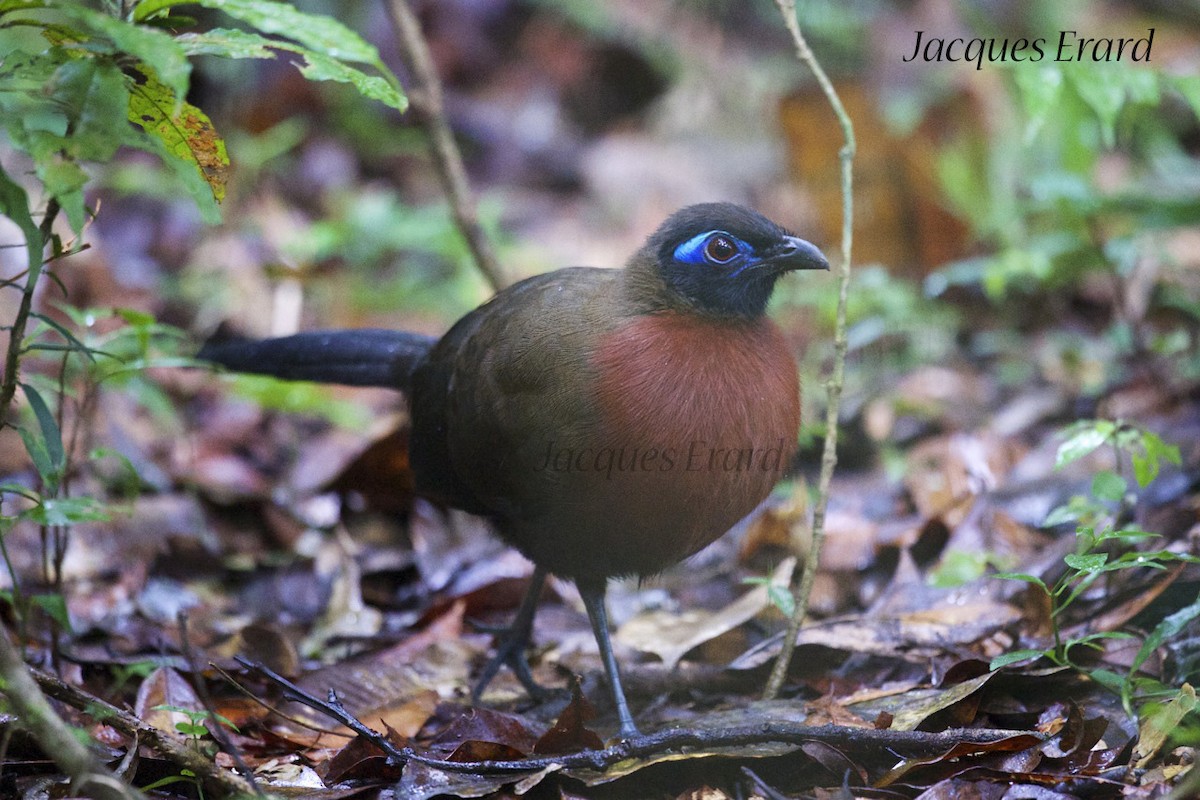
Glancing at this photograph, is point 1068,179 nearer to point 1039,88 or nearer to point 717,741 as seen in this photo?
point 1039,88

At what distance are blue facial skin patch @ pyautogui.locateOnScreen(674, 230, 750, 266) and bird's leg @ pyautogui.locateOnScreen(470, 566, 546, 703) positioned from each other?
1191mm

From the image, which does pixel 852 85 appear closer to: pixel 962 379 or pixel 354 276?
pixel 962 379

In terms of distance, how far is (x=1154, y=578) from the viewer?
341 cm

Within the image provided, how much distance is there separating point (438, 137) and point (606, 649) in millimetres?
2957

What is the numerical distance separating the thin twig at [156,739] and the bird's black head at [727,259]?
1.93 meters

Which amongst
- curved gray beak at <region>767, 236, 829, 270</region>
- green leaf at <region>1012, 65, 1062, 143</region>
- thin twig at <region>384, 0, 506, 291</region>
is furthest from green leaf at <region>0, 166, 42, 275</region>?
green leaf at <region>1012, 65, 1062, 143</region>

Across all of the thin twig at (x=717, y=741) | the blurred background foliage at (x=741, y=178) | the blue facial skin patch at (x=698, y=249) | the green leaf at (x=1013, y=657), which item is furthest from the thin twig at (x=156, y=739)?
the blurred background foliage at (x=741, y=178)

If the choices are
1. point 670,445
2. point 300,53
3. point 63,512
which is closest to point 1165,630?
point 670,445

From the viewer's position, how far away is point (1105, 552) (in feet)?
11.3

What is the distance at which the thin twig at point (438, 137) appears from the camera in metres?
5.34

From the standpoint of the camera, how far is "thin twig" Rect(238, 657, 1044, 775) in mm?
2734

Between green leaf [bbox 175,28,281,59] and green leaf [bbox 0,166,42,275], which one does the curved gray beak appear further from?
green leaf [bbox 0,166,42,275]

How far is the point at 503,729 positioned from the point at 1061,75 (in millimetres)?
3095

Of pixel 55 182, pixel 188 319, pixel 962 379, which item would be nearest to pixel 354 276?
pixel 188 319
